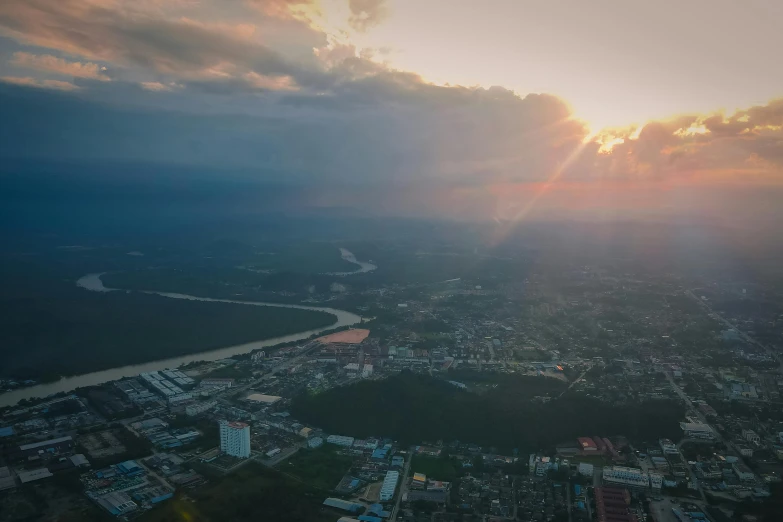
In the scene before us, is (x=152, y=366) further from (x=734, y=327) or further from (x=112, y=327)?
(x=734, y=327)

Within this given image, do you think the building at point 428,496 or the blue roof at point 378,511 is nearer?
the blue roof at point 378,511

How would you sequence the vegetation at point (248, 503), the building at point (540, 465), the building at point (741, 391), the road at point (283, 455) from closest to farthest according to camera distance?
the vegetation at point (248, 503) → the building at point (540, 465) → the road at point (283, 455) → the building at point (741, 391)

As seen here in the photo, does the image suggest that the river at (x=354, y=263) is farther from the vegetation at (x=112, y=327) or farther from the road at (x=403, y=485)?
the road at (x=403, y=485)

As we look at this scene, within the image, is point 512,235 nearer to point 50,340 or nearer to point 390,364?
point 390,364

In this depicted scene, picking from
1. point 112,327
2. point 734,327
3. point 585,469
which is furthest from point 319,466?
point 734,327

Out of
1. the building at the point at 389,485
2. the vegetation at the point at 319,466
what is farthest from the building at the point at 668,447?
the vegetation at the point at 319,466

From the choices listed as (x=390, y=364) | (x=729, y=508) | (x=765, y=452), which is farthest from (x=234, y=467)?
(x=765, y=452)
